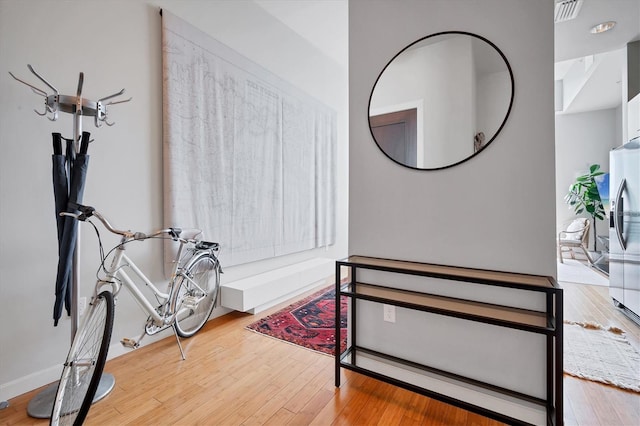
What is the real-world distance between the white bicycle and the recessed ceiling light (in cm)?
425

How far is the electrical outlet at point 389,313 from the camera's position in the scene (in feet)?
6.18

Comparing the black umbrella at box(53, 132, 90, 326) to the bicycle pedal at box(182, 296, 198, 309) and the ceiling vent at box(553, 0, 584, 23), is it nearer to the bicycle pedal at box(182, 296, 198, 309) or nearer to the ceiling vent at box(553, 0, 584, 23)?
the bicycle pedal at box(182, 296, 198, 309)

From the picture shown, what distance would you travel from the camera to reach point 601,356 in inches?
86.7

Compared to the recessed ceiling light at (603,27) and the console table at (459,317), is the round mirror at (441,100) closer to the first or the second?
the console table at (459,317)

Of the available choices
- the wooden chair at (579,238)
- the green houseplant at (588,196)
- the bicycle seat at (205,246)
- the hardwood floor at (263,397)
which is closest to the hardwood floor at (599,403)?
the hardwood floor at (263,397)

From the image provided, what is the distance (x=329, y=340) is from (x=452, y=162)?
1.64 metres

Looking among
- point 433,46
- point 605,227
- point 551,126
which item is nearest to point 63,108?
point 433,46

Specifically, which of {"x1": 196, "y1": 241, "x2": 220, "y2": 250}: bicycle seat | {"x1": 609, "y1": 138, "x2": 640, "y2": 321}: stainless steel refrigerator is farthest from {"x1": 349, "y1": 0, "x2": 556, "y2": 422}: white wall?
{"x1": 609, "y1": 138, "x2": 640, "y2": 321}: stainless steel refrigerator

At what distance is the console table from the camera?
4.28ft

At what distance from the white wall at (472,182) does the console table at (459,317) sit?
70mm

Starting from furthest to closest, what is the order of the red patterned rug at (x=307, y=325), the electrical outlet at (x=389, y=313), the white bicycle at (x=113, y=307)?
1. the red patterned rug at (x=307, y=325)
2. the electrical outlet at (x=389, y=313)
3. the white bicycle at (x=113, y=307)

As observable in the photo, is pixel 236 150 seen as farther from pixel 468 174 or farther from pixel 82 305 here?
pixel 468 174

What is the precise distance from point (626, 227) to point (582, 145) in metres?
4.78

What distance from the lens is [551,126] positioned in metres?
1.45
